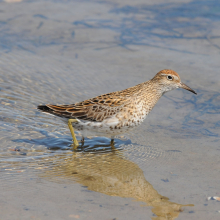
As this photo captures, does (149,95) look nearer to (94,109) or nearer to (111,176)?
(94,109)

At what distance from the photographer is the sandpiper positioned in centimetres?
772

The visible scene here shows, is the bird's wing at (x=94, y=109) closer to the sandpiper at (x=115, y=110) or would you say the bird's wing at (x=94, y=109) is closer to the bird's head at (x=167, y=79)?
the sandpiper at (x=115, y=110)

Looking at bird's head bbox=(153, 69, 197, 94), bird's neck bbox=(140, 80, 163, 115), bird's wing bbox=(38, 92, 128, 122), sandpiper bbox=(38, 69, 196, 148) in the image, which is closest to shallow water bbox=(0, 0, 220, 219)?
sandpiper bbox=(38, 69, 196, 148)

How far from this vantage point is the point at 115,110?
777 centimetres

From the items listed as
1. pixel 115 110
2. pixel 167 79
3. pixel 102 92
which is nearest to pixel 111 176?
pixel 115 110

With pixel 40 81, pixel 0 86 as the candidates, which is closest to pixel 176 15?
pixel 40 81

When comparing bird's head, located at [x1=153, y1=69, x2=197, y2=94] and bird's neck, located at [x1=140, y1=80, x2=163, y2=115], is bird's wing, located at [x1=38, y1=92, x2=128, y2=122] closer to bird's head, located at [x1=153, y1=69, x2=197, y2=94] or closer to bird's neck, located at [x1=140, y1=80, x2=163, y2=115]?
bird's neck, located at [x1=140, y1=80, x2=163, y2=115]

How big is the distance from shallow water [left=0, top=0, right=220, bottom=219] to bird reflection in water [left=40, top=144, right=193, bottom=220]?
16 millimetres

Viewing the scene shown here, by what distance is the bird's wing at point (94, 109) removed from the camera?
7809 mm

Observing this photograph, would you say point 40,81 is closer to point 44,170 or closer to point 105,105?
point 105,105

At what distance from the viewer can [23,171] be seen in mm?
6633

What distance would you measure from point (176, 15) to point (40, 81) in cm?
559

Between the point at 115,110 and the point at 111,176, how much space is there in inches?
59.1

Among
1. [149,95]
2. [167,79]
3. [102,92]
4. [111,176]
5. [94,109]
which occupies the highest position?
[167,79]
